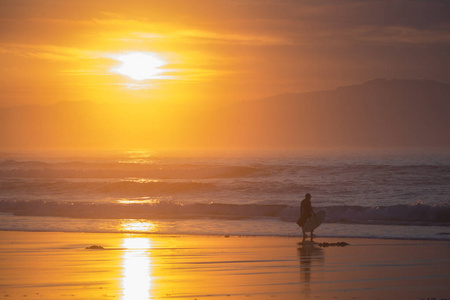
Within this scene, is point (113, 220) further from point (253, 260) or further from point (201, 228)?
point (253, 260)

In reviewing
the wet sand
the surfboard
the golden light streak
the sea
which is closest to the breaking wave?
the sea

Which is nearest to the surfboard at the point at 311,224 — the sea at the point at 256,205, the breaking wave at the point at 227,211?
the sea at the point at 256,205

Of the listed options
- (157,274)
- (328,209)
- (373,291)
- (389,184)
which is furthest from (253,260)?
(389,184)

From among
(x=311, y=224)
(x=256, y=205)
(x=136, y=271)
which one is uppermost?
(x=256, y=205)

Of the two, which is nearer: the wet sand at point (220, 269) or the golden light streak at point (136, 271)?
the golden light streak at point (136, 271)

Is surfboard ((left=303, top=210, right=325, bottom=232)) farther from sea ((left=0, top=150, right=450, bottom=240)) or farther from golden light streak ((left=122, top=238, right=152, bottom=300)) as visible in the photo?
golden light streak ((left=122, top=238, right=152, bottom=300))

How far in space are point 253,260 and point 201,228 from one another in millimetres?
7422

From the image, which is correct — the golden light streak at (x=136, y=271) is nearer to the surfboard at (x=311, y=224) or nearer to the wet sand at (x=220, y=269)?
the wet sand at (x=220, y=269)

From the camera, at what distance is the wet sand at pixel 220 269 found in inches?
392

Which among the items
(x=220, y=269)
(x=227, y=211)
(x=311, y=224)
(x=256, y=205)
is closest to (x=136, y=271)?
(x=220, y=269)

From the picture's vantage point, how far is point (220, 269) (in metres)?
12.1

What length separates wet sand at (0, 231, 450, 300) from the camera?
9953 millimetres

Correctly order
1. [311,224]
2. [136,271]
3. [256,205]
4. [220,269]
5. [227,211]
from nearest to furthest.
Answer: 1. [136,271]
2. [220,269]
3. [311,224]
4. [227,211]
5. [256,205]

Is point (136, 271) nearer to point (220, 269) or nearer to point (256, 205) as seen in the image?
point (220, 269)
